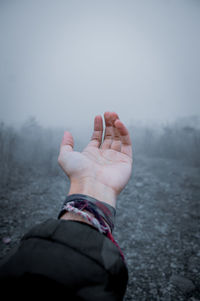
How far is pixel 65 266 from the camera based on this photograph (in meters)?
0.59

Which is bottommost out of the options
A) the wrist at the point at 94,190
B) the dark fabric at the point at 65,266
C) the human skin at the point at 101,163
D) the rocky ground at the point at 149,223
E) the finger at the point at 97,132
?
the rocky ground at the point at 149,223

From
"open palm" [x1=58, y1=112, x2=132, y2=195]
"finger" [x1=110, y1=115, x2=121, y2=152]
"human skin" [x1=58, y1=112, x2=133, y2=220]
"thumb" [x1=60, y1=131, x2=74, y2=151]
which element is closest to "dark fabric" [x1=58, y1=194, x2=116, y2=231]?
"human skin" [x1=58, y1=112, x2=133, y2=220]

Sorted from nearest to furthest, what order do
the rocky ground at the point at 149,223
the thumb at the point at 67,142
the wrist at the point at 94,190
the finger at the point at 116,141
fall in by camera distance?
1. the wrist at the point at 94,190
2. the thumb at the point at 67,142
3. the finger at the point at 116,141
4. the rocky ground at the point at 149,223

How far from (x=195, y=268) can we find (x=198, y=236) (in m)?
0.65

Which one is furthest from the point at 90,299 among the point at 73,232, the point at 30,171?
the point at 30,171

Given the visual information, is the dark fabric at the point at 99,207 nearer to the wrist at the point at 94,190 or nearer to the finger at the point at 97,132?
the wrist at the point at 94,190

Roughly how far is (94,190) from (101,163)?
40 centimetres

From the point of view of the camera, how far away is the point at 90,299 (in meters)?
0.55

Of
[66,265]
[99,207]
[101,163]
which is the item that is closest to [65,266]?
[66,265]

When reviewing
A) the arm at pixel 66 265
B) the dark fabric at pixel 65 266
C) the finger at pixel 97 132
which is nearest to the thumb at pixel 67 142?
the finger at pixel 97 132

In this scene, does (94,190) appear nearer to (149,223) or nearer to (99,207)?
(99,207)

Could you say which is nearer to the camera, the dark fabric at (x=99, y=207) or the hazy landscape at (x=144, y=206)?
the dark fabric at (x=99, y=207)

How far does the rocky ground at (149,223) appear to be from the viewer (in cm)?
187

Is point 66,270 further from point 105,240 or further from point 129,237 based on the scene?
point 129,237
